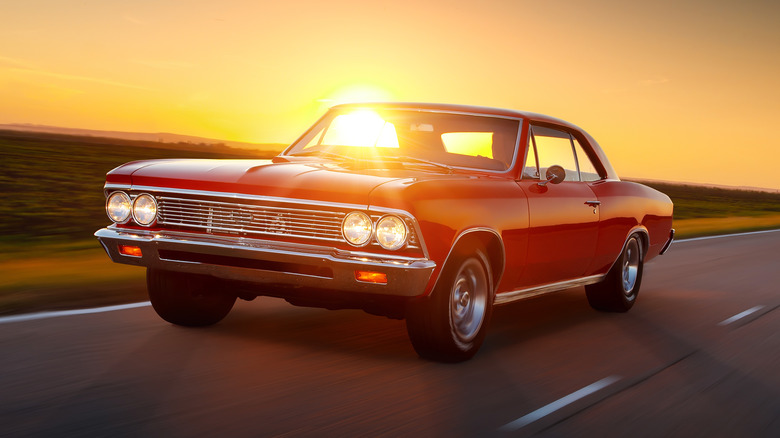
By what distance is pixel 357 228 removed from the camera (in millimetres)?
5191

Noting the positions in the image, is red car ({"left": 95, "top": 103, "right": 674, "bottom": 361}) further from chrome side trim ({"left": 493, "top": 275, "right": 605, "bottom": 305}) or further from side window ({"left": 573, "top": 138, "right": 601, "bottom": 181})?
side window ({"left": 573, "top": 138, "right": 601, "bottom": 181})

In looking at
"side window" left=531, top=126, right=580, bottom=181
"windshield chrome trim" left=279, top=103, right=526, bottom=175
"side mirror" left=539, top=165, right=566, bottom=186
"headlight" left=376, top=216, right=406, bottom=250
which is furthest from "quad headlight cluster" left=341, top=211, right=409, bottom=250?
"side window" left=531, top=126, right=580, bottom=181

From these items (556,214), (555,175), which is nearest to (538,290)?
(556,214)

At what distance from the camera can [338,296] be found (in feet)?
17.5

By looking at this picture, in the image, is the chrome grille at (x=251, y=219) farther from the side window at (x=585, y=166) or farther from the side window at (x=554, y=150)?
the side window at (x=585, y=166)

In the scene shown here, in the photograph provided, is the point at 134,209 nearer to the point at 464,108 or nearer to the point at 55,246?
the point at 464,108

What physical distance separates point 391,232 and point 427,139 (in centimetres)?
177

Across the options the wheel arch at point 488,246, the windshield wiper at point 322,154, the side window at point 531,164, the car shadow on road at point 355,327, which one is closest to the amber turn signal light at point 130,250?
the car shadow on road at point 355,327

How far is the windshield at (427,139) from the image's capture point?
21.8 ft

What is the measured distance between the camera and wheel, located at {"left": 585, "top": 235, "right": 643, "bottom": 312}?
8133mm

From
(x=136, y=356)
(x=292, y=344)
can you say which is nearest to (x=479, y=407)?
(x=292, y=344)

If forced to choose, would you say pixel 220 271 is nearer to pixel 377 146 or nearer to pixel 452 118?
pixel 377 146

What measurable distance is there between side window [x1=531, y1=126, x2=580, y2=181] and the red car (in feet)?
0.08

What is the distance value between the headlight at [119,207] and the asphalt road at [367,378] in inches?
30.9
